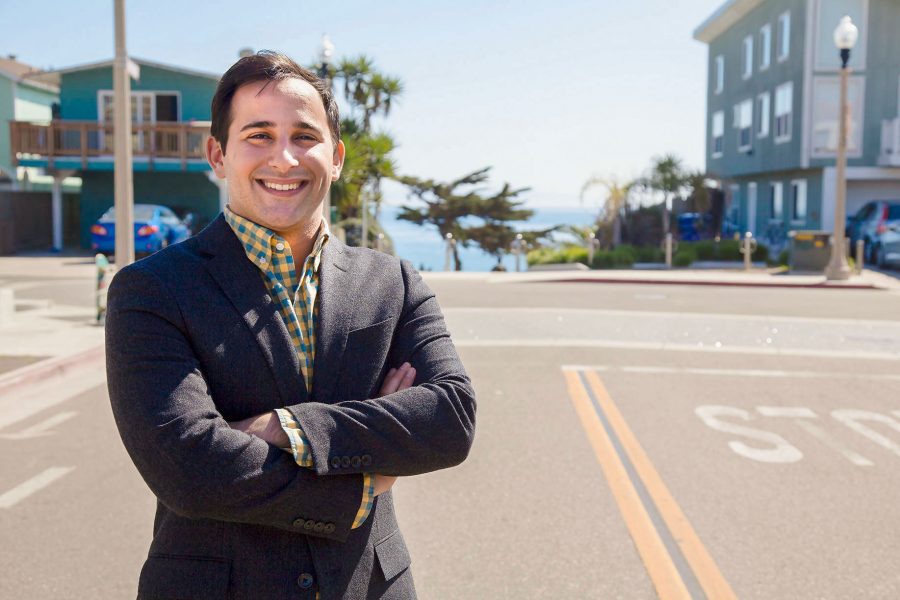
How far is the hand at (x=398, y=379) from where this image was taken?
8.61 feet

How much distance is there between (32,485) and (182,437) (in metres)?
4.78

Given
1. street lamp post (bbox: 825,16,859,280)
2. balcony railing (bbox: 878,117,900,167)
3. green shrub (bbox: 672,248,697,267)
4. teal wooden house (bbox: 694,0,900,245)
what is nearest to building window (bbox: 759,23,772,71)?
teal wooden house (bbox: 694,0,900,245)

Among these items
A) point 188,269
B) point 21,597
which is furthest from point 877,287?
point 188,269

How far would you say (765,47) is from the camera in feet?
120

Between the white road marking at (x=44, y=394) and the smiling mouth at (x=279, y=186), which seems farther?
the white road marking at (x=44, y=394)

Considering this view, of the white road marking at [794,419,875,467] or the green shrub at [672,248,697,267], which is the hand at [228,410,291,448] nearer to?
the white road marking at [794,419,875,467]

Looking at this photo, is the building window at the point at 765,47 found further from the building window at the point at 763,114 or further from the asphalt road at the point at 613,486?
the asphalt road at the point at 613,486

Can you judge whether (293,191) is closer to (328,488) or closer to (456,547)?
(328,488)

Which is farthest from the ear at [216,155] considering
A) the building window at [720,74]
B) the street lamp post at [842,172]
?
the building window at [720,74]

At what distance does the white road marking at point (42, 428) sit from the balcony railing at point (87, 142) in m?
23.5

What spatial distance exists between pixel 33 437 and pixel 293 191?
6097 millimetres

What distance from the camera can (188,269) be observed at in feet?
7.80

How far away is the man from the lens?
90.7 inches

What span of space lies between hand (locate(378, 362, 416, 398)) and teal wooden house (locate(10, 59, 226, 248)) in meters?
29.8
